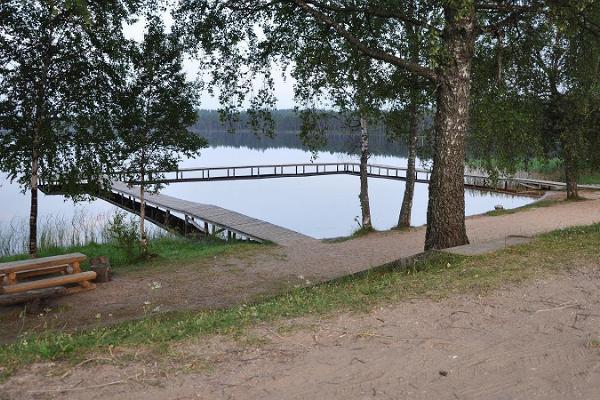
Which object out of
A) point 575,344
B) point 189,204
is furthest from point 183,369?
point 189,204

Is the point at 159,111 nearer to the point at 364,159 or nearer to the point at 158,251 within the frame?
the point at 158,251

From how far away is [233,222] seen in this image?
1856 cm

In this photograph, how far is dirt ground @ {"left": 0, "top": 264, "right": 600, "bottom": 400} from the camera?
290 centimetres

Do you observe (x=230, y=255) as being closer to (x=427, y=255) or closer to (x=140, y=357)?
(x=427, y=255)

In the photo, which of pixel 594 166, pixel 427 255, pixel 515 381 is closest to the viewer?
pixel 515 381

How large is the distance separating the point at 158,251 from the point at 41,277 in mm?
5934

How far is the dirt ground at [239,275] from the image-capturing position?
293 inches

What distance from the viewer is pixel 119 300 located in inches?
328

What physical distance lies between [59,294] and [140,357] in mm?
4938

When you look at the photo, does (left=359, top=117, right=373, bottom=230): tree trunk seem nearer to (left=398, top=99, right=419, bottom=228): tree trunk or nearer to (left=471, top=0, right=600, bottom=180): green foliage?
(left=398, top=99, right=419, bottom=228): tree trunk

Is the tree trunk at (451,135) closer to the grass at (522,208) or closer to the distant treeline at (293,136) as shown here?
the distant treeline at (293,136)

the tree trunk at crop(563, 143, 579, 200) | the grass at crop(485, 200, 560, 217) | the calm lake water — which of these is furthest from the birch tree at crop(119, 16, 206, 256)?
the tree trunk at crop(563, 143, 579, 200)

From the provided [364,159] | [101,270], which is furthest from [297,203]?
Answer: [101,270]

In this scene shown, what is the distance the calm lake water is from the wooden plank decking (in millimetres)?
2883
